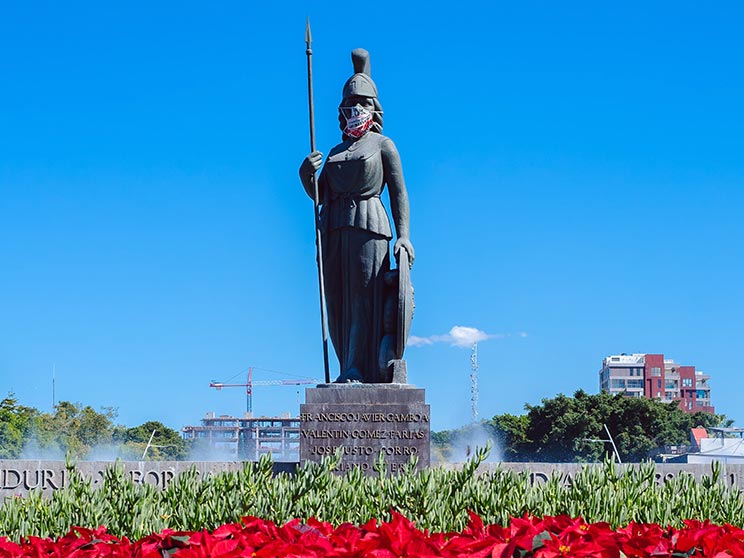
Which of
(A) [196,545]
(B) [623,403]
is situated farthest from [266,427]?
(A) [196,545]

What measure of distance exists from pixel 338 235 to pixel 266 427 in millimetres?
125787

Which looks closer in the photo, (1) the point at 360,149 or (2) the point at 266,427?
(1) the point at 360,149

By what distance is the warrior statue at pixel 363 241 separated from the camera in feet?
46.9

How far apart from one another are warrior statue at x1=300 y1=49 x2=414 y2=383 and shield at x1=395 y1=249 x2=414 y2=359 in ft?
0.04

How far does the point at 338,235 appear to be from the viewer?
1467 cm

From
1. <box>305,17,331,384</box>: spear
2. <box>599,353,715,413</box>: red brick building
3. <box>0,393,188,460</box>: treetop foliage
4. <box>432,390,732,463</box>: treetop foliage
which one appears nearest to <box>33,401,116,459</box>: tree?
<box>0,393,188,460</box>: treetop foliage

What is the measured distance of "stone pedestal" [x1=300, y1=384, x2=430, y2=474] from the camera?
13.5m

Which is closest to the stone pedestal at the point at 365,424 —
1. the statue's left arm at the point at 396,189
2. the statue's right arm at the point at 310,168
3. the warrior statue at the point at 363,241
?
the warrior statue at the point at 363,241

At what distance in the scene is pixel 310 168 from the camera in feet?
47.9

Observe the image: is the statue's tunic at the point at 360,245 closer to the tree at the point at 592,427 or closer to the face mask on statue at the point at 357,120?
the face mask on statue at the point at 357,120

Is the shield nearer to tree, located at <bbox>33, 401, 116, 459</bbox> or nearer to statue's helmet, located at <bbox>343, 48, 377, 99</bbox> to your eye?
statue's helmet, located at <bbox>343, 48, 377, 99</bbox>

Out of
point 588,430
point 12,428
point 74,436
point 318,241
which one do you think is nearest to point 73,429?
point 74,436

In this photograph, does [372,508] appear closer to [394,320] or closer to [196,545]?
[196,545]

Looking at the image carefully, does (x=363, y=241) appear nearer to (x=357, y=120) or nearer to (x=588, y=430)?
(x=357, y=120)
